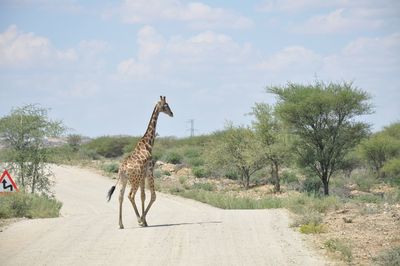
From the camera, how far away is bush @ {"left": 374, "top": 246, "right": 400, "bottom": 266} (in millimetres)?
13703

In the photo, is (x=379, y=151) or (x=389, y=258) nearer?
(x=389, y=258)

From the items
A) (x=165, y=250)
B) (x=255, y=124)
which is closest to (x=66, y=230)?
(x=165, y=250)

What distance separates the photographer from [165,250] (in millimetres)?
15422

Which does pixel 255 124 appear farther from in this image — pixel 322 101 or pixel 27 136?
pixel 27 136

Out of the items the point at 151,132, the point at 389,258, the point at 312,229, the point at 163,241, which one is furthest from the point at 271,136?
the point at 389,258

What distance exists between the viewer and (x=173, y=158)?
219ft

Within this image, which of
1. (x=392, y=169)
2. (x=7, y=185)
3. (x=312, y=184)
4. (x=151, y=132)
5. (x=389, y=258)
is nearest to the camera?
(x=389, y=258)

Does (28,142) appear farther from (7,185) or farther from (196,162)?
(196,162)

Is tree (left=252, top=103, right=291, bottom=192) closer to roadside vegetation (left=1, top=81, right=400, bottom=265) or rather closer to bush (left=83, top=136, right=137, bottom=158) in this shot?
roadside vegetation (left=1, top=81, right=400, bottom=265)

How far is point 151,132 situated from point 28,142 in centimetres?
1168

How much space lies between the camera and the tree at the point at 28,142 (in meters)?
31.3

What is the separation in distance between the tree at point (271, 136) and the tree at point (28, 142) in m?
15.5

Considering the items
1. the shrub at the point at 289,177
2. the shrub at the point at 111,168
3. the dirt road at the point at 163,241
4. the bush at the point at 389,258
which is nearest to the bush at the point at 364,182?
the shrub at the point at 289,177

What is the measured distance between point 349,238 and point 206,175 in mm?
36928
